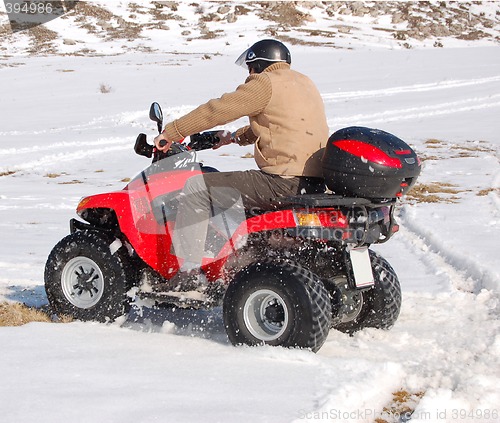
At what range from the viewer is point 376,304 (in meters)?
4.75

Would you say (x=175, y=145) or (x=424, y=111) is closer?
(x=175, y=145)

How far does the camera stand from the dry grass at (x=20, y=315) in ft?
16.0

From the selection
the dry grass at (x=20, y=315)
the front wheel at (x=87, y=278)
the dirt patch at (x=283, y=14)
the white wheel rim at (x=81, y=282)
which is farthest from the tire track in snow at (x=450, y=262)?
the dirt patch at (x=283, y=14)

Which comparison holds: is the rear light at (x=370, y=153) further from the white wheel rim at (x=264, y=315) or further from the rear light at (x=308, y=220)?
the white wheel rim at (x=264, y=315)

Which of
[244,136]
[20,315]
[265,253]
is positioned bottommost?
[20,315]

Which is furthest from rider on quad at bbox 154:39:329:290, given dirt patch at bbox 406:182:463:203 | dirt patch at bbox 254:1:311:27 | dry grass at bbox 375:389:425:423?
dirt patch at bbox 254:1:311:27

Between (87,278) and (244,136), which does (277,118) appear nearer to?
(244,136)

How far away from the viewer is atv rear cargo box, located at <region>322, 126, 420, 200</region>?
13.3 feet

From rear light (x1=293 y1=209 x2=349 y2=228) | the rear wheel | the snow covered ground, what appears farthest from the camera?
the rear wheel

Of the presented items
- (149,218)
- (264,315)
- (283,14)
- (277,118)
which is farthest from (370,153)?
(283,14)

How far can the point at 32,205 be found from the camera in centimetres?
962

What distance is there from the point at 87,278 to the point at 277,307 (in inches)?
59.4

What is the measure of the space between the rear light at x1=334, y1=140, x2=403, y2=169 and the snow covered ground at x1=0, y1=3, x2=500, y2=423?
43.6 inches

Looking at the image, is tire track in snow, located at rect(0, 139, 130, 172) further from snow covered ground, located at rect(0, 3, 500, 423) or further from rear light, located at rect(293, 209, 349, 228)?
rear light, located at rect(293, 209, 349, 228)
